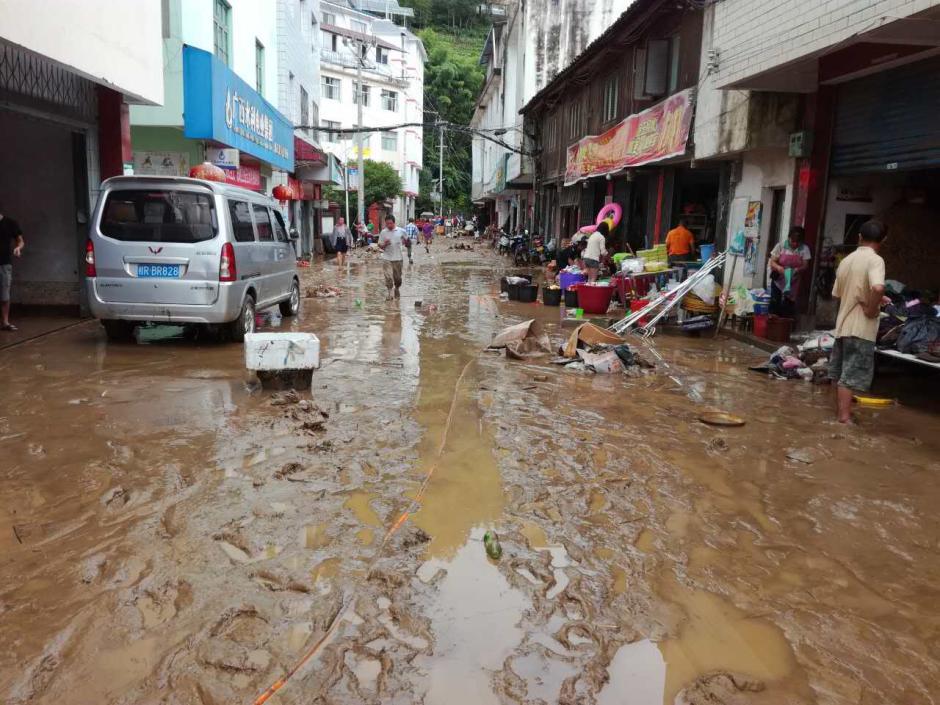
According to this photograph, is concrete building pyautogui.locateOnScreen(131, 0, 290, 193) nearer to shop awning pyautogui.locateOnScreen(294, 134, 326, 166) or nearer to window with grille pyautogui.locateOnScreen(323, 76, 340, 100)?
shop awning pyautogui.locateOnScreen(294, 134, 326, 166)

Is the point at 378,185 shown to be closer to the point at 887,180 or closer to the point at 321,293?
the point at 321,293

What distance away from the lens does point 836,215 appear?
11086 mm

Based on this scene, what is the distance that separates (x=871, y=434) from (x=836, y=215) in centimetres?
546

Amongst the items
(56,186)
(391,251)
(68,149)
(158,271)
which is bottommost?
(158,271)

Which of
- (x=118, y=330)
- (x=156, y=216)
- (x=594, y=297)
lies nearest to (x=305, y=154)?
(x=594, y=297)

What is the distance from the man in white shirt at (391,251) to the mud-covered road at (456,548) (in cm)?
839

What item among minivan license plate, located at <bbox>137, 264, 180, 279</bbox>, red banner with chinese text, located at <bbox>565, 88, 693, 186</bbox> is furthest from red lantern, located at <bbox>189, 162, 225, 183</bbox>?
red banner with chinese text, located at <bbox>565, 88, 693, 186</bbox>

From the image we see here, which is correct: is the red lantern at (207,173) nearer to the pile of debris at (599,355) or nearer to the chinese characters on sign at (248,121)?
the chinese characters on sign at (248,121)

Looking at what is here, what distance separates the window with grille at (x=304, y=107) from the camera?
27869 mm

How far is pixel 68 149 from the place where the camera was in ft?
39.3

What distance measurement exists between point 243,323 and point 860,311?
7.16m

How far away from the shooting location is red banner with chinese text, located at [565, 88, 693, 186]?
1441 centimetres

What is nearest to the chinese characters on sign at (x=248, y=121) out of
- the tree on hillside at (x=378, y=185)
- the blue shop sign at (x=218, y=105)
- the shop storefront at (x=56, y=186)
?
the blue shop sign at (x=218, y=105)

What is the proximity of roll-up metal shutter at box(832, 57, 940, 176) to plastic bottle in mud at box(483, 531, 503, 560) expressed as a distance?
730 cm
